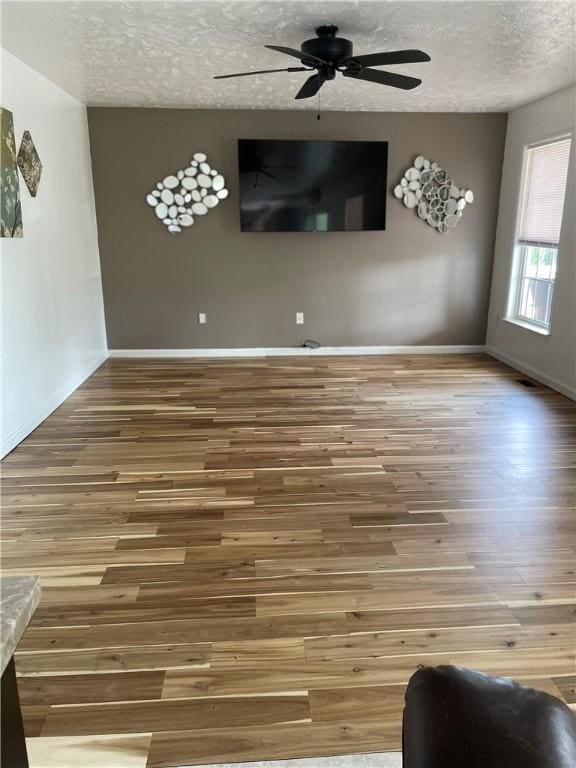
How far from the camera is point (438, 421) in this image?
13.4 feet

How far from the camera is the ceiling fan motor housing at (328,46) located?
10.5 ft

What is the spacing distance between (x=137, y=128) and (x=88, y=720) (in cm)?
532

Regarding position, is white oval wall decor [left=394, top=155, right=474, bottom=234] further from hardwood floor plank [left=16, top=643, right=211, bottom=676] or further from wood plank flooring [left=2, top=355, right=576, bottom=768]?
hardwood floor plank [left=16, top=643, right=211, bottom=676]

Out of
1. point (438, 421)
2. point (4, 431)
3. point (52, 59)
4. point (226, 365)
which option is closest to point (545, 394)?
point (438, 421)

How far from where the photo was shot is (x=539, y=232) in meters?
5.21

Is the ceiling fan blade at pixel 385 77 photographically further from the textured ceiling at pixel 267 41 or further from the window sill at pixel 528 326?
the window sill at pixel 528 326

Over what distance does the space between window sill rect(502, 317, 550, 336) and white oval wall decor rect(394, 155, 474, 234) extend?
3.88ft

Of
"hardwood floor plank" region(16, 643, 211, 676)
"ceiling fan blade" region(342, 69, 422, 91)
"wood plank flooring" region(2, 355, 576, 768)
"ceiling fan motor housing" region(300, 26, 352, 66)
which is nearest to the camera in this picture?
"wood plank flooring" region(2, 355, 576, 768)

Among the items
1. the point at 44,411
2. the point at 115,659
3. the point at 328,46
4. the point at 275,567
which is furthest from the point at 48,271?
the point at 115,659

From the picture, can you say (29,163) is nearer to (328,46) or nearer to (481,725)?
(328,46)

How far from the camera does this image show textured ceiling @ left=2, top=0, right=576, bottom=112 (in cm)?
292

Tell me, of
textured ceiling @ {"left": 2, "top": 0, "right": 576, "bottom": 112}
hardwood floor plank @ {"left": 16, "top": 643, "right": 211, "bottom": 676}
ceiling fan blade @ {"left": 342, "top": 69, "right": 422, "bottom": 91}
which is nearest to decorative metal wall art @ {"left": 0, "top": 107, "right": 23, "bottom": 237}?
textured ceiling @ {"left": 2, "top": 0, "right": 576, "bottom": 112}

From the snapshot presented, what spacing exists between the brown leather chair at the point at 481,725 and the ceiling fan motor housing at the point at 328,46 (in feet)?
11.1

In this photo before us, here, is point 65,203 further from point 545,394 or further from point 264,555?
point 545,394
